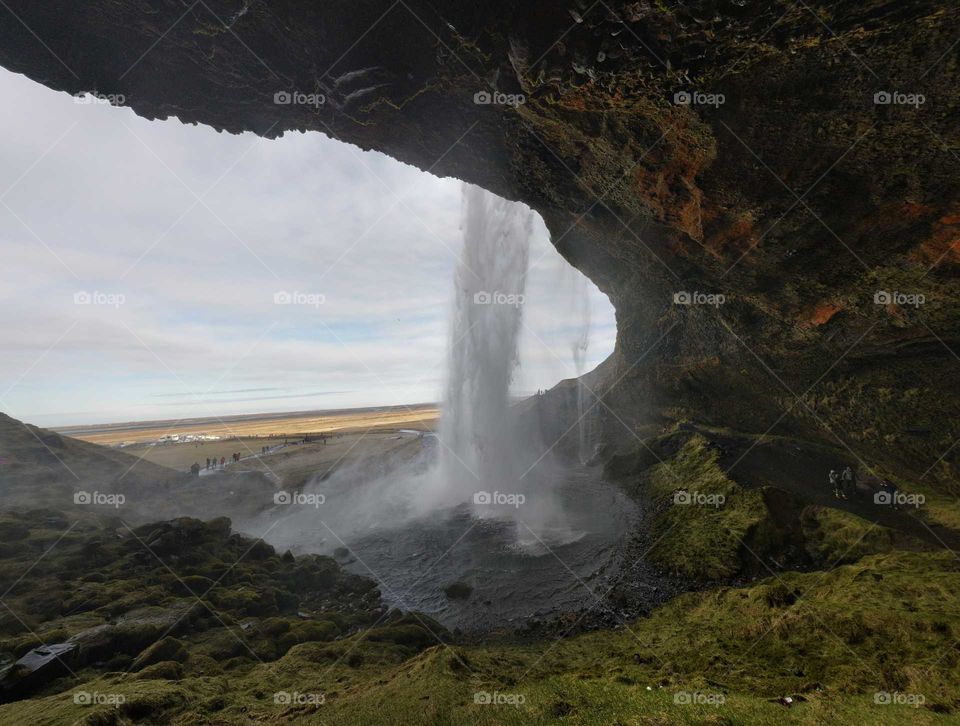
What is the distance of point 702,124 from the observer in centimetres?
1073

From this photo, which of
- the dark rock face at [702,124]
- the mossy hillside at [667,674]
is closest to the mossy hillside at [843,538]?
the mossy hillside at [667,674]

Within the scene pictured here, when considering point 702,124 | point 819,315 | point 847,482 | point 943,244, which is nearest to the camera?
point 943,244

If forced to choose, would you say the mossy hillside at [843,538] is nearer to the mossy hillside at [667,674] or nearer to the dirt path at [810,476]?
the dirt path at [810,476]

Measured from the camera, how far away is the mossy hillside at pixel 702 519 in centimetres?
1253

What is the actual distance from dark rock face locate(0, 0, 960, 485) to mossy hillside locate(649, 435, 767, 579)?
5.38 meters

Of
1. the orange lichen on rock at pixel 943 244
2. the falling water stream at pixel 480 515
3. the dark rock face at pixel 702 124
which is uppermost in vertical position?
the dark rock face at pixel 702 124

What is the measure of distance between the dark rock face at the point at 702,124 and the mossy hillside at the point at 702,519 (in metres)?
5.38

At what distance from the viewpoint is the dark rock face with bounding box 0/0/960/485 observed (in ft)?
28.0

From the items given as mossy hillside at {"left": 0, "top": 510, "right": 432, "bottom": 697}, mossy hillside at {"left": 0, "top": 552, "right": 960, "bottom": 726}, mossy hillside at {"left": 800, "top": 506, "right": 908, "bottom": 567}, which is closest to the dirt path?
mossy hillside at {"left": 800, "top": 506, "right": 908, "bottom": 567}

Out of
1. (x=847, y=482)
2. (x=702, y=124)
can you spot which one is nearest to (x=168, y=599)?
(x=702, y=124)

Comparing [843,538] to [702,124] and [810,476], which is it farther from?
[702,124]

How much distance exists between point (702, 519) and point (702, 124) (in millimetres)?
13296

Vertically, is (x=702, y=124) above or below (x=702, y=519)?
above

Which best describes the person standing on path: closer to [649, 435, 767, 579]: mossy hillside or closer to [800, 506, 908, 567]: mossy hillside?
[800, 506, 908, 567]: mossy hillside
